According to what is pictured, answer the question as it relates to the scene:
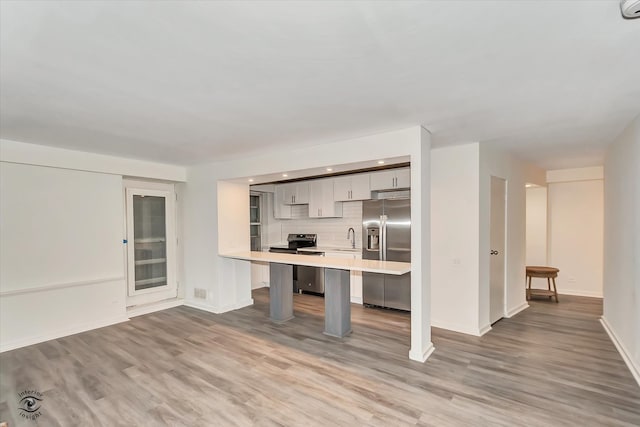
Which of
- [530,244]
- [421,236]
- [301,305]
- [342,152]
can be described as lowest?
[301,305]

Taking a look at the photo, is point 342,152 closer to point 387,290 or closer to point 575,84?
point 575,84

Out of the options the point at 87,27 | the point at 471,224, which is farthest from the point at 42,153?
the point at 471,224

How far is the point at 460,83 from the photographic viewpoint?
2.19 meters

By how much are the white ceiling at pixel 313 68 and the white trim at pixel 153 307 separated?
2902mm

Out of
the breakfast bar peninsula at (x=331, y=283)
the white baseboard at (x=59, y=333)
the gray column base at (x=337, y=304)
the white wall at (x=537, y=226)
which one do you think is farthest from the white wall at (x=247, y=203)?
the white wall at (x=537, y=226)

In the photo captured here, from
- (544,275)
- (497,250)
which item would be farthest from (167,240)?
(544,275)

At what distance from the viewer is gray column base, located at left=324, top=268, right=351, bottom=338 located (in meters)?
3.96

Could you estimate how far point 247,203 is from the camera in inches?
224

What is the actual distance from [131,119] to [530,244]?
7.37 m

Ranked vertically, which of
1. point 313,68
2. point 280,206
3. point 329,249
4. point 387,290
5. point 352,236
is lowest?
point 387,290

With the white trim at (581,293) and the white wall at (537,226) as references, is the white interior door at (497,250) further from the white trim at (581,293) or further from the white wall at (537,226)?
the white trim at (581,293)

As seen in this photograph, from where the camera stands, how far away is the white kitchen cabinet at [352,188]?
5637mm

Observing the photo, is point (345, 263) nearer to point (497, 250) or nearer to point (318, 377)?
point (318, 377)

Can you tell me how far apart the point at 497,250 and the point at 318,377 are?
10.6 ft
